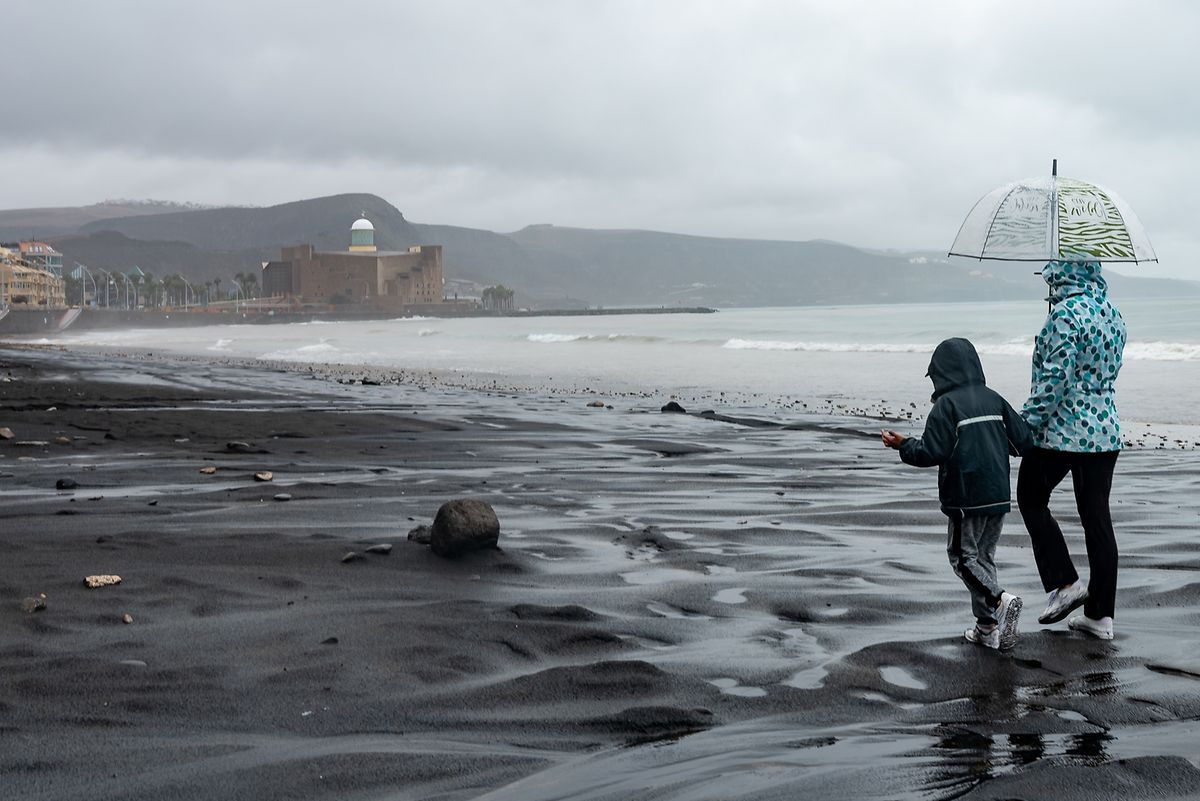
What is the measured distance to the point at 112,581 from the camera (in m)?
5.48

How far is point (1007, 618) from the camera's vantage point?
15.3 feet

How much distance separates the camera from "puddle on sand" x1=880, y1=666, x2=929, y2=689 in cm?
429

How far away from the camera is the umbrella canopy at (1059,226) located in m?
5.31

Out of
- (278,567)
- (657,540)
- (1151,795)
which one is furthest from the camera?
(657,540)

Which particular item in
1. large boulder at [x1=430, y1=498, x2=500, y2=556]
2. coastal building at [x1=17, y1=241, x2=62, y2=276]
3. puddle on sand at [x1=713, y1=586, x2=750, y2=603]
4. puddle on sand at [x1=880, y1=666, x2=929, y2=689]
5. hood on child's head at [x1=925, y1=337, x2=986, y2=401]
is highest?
coastal building at [x1=17, y1=241, x2=62, y2=276]

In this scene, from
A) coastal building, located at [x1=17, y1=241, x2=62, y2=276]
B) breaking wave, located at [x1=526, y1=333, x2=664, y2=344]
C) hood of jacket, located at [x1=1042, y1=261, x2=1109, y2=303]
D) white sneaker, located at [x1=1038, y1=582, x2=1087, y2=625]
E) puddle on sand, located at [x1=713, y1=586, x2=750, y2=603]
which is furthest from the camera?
coastal building, located at [x1=17, y1=241, x2=62, y2=276]

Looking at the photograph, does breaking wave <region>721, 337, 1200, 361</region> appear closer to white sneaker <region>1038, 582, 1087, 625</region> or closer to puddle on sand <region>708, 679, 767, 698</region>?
white sneaker <region>1038, 582, 1087, 625</region>

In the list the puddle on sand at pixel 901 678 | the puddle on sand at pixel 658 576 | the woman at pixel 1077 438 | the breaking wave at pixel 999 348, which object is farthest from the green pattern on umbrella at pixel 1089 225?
the breaking wave at pixel 999 348

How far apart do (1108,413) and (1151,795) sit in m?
2.18

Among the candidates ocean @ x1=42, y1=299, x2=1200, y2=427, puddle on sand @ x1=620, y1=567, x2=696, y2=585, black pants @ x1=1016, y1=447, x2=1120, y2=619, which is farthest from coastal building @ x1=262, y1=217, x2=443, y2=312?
black pants @ x1=1016, y1=447, x2=1120, y2=619

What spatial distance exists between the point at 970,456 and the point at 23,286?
501 ft

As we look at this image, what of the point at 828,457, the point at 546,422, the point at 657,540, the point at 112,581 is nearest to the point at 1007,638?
the point at 657,540

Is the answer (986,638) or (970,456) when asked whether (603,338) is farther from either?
(986,638)

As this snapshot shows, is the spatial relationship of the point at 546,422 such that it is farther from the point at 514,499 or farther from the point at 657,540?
the point at 657,540
